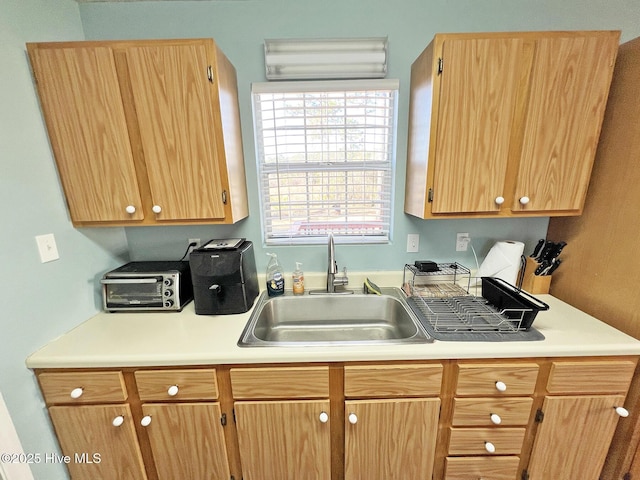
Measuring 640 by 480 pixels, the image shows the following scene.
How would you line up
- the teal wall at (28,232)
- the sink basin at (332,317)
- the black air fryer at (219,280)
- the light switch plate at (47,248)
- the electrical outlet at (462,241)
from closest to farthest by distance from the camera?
1. the teal wall at (28,232)
2. the light switch plate at (47,248)
3. the black air fryer at (219,280)
4. the sink basin at (332,317)
5. the electrical outlet at (462,241)

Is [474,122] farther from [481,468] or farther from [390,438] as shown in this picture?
[481,468]

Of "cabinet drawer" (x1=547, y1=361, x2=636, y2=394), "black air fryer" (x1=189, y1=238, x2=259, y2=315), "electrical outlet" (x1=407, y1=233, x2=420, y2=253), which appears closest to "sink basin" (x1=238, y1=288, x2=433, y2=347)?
"black air fryer" (x1=189, y1=238, x2=259, y2=315)

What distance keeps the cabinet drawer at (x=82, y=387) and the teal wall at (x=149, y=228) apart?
60 millimetres

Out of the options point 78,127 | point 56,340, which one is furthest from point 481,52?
point 56,340

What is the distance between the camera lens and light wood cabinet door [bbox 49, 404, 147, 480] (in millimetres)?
1001

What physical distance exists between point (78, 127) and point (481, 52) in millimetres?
1737

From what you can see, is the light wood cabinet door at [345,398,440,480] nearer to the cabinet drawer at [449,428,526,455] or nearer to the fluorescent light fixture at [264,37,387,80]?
the cabinet drawer at [449,428,526,455]

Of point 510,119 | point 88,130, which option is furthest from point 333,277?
point 88,130

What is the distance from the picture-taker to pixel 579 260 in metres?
1.24

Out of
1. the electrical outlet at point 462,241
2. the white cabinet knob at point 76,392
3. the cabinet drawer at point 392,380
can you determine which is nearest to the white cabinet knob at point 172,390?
the white cabinet knob at point 76,392

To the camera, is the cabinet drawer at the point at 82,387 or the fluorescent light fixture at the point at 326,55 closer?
the cabinet drawer at the point at 82,387

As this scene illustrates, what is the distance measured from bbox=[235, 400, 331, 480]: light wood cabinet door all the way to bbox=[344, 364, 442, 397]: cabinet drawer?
0.16 meters

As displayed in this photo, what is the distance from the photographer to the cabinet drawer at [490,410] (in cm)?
100

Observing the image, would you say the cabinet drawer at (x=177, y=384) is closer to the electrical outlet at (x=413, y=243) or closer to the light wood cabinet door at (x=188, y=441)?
the light wood cabinet door at (x=188, y=441)
